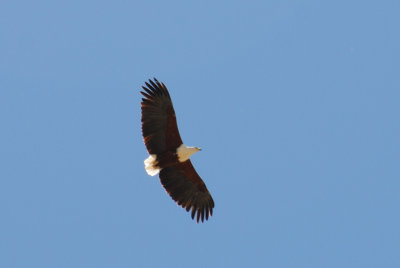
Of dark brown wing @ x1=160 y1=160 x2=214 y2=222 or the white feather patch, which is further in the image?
dark brown wing @ x1=160 y1=160 x2=214 y2=222

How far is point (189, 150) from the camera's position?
62.5 feet

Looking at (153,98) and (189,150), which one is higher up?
(153,98)

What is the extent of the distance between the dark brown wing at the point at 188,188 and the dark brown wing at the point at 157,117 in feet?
3.28

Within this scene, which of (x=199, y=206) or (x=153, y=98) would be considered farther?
(x=199, y=206)

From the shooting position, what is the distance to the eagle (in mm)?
18547

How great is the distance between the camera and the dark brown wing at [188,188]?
1948 cm

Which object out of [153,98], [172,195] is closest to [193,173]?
[172,195]

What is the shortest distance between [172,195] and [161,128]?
6.85 ft

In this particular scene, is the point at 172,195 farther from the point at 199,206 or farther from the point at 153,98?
the point at 153,98

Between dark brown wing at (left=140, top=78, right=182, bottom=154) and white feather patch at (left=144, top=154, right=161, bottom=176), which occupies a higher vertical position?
dark brown wing at (left=140, top=78, right=182, bottom=154)

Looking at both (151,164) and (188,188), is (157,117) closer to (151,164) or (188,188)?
(151,164)

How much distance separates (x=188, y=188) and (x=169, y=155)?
4.44ft

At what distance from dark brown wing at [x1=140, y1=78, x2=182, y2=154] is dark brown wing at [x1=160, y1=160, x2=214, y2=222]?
1.00 meters

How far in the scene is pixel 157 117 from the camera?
18.6m
